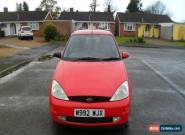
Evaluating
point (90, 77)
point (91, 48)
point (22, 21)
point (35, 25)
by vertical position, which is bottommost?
point (90, 77)

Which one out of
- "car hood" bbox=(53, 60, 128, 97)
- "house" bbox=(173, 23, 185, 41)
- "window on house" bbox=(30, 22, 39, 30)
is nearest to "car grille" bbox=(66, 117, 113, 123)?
"car hood" bbox=(53, 60, 128, 97)

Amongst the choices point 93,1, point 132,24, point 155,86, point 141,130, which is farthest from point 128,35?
point 141,130

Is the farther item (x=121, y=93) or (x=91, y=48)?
(x=91, y=48)

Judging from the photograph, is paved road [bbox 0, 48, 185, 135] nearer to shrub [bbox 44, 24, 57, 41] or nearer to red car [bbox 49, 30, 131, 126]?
red car [bbox 49, 30, 131, 126]

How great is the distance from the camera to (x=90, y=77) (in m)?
5.91

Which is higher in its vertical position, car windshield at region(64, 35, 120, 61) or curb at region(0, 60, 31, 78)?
car windshield at region(64, 35, 120, 61)

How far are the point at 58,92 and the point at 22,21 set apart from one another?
52.2 meters

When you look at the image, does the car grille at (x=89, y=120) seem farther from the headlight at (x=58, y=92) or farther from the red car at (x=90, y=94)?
the headlight at (x=58, y=92)

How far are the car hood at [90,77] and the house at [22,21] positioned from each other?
4867cm

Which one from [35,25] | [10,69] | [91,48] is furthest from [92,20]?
[91,48]

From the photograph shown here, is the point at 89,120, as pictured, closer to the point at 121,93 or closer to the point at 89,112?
the point at 89,112

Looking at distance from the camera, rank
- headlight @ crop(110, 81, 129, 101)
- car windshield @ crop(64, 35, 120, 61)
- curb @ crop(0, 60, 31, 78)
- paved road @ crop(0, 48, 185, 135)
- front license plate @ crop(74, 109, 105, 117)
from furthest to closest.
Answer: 1. curb @ crop(0, 60, 31, 78)
2. car windshield @ crop(64, 35, 120, 61)
3. paved road @ crop(0, 48, 185, 135)
4. headlight @ crop(110, 81, 129, 101)
5. front license plate @ crop(74, 109, 105, 117)

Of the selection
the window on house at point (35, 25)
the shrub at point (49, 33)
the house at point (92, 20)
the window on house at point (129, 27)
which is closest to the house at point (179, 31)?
the window on house at point (129, 27)

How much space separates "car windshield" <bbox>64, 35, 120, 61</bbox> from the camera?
6969mm
